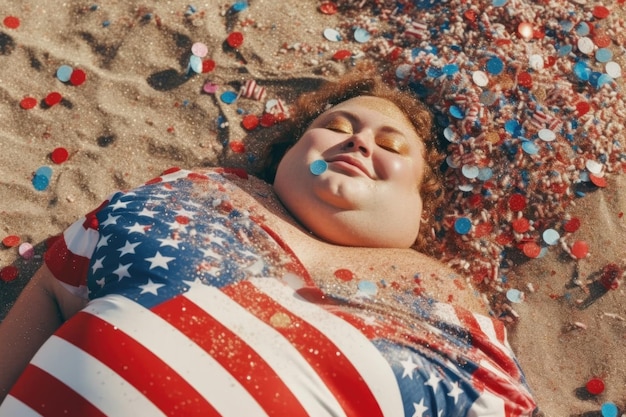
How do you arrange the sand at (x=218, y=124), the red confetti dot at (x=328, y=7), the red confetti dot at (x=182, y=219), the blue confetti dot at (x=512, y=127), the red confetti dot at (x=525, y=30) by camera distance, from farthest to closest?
the red confetti dot at (x=328, y=7) → the red confetti dot at (x=525, y=30) → the blue confetti dot at (x=512, y=127) → the sand at (x=218, y=124) → the red confetti dot at (x=182, y=219)

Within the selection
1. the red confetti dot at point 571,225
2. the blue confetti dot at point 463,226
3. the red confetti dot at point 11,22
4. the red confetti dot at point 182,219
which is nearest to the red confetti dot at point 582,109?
the red confetti dot at point 571,225

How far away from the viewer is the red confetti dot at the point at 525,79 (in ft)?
14.4

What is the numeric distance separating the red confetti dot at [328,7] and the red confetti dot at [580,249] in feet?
7.03

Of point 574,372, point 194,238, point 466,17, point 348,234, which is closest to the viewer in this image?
point 194,238

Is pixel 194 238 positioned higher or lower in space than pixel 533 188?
higher

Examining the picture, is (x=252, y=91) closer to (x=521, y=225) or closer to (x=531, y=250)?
(x=521, y=225)

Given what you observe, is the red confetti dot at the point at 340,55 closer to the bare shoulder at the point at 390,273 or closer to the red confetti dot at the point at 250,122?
the red confetti dot at the point at 250,122

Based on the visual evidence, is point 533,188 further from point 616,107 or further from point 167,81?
point 167,81

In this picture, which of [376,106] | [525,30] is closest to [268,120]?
[376,106]

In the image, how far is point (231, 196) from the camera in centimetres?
363

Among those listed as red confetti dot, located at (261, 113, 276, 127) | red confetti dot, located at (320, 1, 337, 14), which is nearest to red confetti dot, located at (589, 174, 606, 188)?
red confetti dot, located at (261, 113, 276, 127)

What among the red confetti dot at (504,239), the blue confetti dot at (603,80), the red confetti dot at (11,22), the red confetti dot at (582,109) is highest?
the red confetti dot at (11,22)

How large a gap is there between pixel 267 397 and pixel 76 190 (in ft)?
6.94

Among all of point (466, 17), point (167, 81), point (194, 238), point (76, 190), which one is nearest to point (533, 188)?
point (466, 17)
